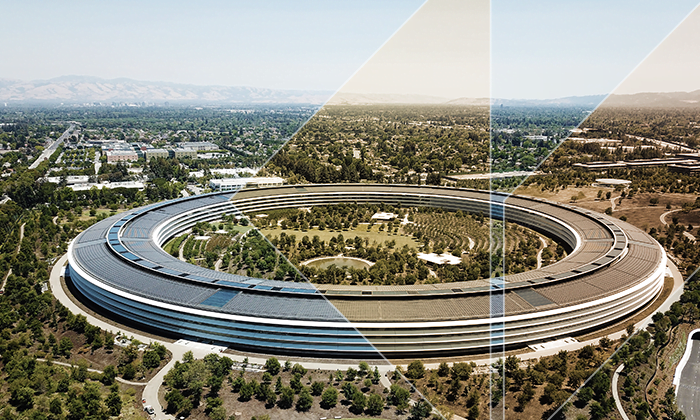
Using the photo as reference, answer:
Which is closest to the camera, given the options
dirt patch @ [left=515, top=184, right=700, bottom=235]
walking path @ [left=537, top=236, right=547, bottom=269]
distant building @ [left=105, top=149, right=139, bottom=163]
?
dirt patch @ [left=515, top=184, right=700, bottom=235]

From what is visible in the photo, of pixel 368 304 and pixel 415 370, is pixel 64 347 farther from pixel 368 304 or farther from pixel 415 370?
pixel 415 370

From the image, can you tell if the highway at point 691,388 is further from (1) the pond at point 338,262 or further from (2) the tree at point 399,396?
(1) the pond at point 338,262

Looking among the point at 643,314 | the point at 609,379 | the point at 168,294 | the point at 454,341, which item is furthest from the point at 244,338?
the point at 643,314

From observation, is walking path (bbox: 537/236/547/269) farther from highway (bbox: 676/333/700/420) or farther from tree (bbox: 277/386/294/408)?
tree (bbox: 277/386/294/408)

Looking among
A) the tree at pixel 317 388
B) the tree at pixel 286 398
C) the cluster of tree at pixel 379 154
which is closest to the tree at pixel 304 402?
the tree at pixel 286 398

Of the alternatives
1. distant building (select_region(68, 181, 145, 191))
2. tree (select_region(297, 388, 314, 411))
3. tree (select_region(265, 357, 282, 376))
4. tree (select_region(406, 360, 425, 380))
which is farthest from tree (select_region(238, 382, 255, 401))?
distant building (select_region(68, 181, 145, 191))
